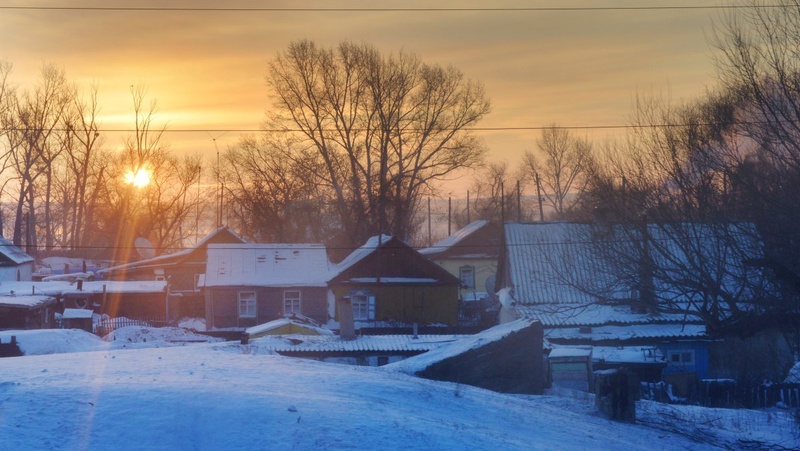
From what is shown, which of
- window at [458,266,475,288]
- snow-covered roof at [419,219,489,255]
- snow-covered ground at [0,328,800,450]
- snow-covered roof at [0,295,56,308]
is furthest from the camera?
window at [458,266,475,288]

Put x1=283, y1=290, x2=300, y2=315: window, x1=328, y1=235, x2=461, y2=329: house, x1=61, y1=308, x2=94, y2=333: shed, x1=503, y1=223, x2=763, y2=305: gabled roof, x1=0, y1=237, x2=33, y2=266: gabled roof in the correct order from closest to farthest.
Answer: x1=503, y1=223, x2=763, y2=305: gabled roof
x1=61, y1=308, x2=94, y2=333: shed
x1=328, y1=235, x2=461, y2=329: house
x1=283, y1=290, x2=300, y2=315: window
x1=0, y1=237, x2=33, y2=266: gabled roof

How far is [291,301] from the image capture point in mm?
42312

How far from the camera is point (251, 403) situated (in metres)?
8.32

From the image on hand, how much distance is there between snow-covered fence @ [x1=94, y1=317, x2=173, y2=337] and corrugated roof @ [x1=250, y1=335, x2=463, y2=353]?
14.7m

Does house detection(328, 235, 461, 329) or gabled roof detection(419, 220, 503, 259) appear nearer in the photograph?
house detection(328, 235, 461, 329)

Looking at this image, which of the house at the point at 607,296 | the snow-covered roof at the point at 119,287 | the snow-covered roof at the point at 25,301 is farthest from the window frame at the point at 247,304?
the house at the point at 607,296

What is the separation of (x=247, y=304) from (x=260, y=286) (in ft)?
3.85

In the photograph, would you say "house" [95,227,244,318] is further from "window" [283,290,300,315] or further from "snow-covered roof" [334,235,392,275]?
"snow-covered roof" [334,235,392,275]

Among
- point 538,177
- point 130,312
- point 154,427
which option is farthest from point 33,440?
point 538,177

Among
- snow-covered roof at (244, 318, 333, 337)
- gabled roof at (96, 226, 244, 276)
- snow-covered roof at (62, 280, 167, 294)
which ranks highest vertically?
gabled roof at (96, 226, 244, 276)

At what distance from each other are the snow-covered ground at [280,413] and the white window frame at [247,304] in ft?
91.1

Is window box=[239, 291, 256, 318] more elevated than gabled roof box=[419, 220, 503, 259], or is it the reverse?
gabled roof box=[419, 220, 503, 259]

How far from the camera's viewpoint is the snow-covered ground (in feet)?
24.5

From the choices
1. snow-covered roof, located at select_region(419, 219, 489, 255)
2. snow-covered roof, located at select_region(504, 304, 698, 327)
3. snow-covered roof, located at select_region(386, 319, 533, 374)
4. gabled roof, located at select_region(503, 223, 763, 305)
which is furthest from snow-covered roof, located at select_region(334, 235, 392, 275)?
snow-covered roof, located at select_region(386, 319, 533, 374)
